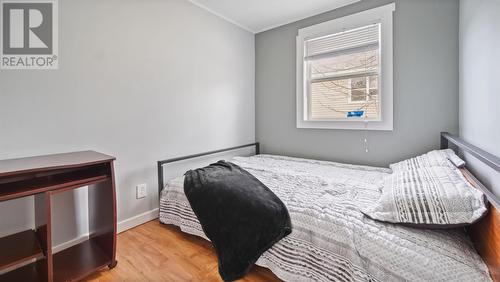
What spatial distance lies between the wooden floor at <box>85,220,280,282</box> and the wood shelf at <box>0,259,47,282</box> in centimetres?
26

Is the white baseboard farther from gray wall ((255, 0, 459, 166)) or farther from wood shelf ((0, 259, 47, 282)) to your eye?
gray wall ((255, 0, 459, 166))

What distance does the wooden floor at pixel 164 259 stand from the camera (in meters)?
1.46

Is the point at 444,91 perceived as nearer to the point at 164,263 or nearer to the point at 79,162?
the point at 164,263

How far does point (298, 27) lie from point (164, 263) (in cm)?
302

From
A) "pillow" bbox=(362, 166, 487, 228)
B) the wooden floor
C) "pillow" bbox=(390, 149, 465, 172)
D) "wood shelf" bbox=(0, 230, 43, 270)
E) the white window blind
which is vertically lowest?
the wooden floor

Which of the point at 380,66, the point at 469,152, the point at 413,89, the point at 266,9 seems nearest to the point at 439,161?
the point at 469,152

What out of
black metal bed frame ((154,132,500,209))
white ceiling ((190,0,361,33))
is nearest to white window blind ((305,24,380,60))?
white ceiling ((190,0,361,33))

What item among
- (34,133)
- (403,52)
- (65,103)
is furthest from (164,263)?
(403,52)

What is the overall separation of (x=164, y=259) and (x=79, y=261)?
0.53 meters

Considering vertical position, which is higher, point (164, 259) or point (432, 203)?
point (432, 203)

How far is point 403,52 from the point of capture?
2.29m

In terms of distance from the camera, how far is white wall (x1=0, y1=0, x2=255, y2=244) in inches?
60.5

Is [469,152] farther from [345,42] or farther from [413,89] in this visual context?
[345,42]

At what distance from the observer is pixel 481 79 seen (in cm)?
144
